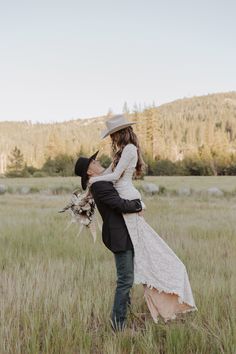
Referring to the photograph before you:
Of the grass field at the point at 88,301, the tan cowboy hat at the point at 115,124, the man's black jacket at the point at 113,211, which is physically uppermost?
the tan cowboy hat at the point at 115,124

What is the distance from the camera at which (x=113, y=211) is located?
3.62 m

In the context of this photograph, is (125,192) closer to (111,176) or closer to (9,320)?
(111,176)

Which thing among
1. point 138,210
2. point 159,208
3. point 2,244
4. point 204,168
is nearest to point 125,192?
point 138,210

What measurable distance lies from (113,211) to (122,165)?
350 mm

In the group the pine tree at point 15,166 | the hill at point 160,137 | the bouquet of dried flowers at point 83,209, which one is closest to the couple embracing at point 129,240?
the bouquet of dried flowers at point 83,209

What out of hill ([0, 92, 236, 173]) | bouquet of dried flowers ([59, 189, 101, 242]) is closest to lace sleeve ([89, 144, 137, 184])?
bouquet of dried flowers ([59, 189, 101, 242])

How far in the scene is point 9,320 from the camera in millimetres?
3584

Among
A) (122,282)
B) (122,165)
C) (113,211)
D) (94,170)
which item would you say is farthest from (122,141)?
(122,282)

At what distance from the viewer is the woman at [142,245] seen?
3576mm

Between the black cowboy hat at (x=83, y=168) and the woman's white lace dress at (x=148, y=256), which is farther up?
the black cowboy hat at (x=83, y=168)

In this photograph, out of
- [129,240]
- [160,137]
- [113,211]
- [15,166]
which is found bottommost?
[129,240]

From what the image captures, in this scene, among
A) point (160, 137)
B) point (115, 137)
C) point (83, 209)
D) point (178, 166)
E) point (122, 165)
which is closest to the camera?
point (122, 165)

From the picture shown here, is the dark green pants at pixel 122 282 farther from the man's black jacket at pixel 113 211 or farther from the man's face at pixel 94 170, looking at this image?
the man's face at pixel 94 170

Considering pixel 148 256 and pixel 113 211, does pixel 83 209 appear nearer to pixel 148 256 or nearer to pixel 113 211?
pixel 113 211
